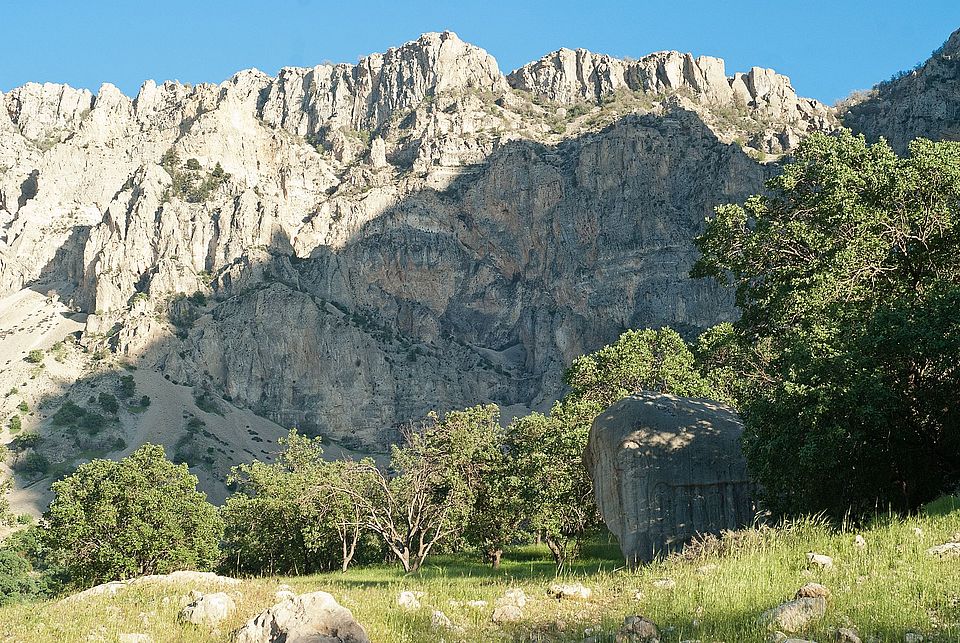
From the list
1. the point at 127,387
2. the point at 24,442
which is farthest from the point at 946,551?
the point at 127,387

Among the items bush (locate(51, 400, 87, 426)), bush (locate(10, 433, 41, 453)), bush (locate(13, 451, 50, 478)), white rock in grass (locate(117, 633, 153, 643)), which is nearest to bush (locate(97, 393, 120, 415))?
bush (locate(51, 400, 87, 426))

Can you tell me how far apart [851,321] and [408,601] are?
12.3m

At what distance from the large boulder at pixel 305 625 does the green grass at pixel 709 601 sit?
0.71 metres

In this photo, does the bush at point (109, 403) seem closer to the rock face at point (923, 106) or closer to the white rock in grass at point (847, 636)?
the white rock in grass at point (847, 636)

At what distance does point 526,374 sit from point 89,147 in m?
112

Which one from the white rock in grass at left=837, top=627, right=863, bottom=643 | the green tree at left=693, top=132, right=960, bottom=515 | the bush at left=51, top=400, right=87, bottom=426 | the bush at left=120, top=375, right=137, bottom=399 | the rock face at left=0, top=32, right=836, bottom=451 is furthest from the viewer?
the rock face at left=0, top=32, right=836, bottom=451

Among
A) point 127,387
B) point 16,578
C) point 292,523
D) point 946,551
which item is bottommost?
point 16,578

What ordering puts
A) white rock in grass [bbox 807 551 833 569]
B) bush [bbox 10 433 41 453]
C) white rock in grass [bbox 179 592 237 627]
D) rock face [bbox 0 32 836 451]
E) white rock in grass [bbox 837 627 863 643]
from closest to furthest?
white rock in grass [bbox 837 627 863 643]
white rock in grass [bbox 807 551 833 569]
white rock in grass [bbox 179 592 237 627]
bush [bbox 10 433 41 453]
rock face [bbox 0 32 836 451]

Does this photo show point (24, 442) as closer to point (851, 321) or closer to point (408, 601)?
point (408, 601)

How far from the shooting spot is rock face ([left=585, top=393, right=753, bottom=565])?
20.2m

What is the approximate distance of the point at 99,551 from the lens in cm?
3841

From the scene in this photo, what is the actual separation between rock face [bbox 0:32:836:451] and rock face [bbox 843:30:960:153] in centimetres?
1354

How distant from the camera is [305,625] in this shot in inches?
362

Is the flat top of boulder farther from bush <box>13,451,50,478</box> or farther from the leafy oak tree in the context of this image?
bush <box>13,451,50,478</box>
